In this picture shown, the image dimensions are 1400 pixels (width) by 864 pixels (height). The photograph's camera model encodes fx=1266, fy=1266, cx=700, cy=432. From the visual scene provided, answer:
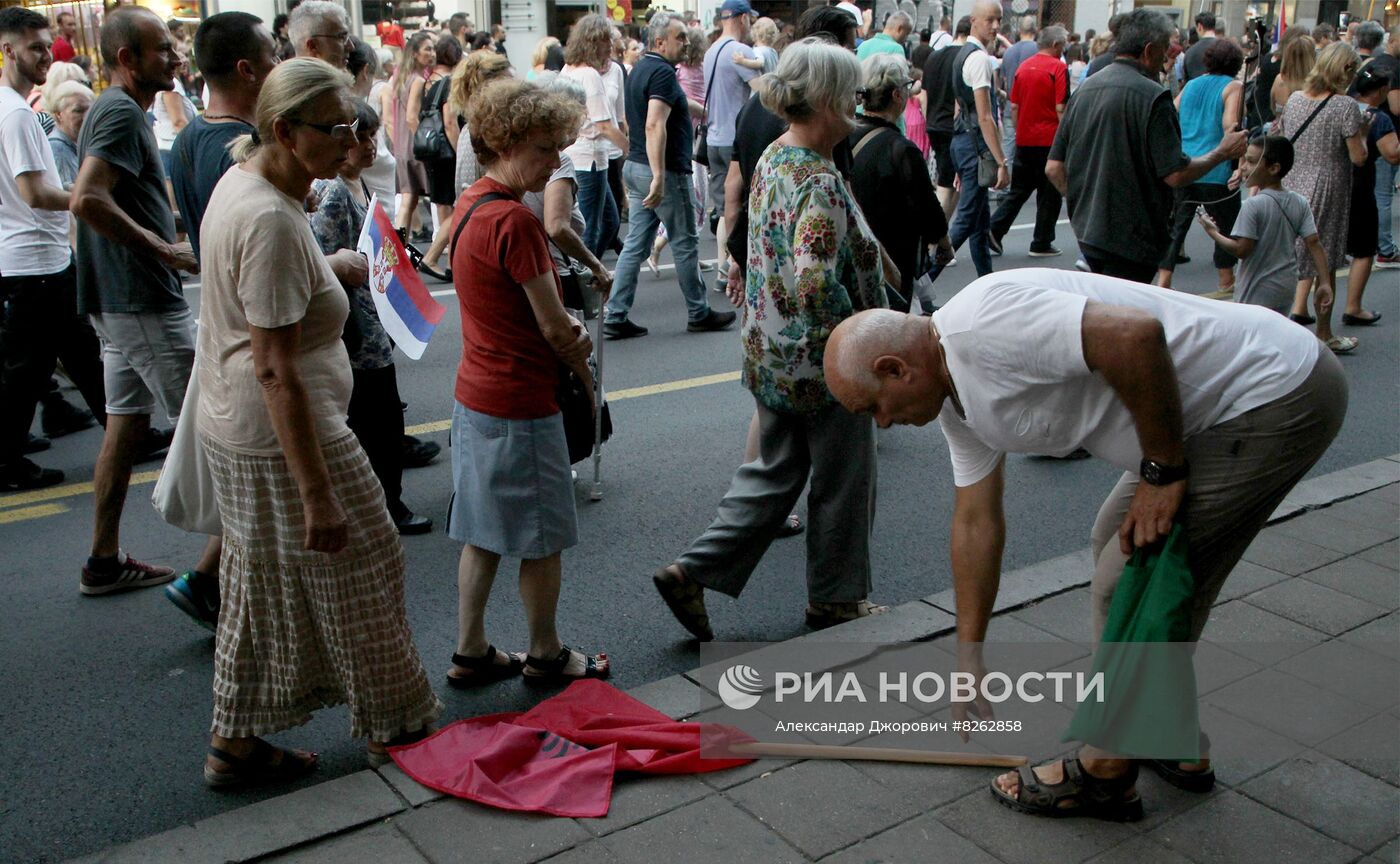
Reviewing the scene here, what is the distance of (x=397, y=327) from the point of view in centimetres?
435

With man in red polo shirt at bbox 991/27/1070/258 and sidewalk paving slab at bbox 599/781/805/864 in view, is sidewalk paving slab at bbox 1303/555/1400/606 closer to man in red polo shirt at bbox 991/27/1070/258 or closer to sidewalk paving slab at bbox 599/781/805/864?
sidewalk paving slab at bbox 599/781/805/864

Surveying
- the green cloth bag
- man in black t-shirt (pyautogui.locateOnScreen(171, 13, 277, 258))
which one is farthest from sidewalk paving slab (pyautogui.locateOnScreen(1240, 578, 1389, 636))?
man in black t-shirt (pyautogui.locateOnScreen(171, 13, 277, 258))

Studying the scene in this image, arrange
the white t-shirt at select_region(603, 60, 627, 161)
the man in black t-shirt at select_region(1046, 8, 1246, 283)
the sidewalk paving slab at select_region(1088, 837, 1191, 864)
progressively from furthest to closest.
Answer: the white t-shirt at select_region(603, 60, 627, 161), the man in black t-shirt at select_region(1046, 8, 1246, 283), the sidewalk paving slab at select_region(1088, 837, 1191, 864)

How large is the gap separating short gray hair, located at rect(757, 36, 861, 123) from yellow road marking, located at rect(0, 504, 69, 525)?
11.9 ft

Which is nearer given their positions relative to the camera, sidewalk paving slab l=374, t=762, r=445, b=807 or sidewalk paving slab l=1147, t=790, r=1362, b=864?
sidewalk paving slab l=1147, t=790, r=1362, b=864

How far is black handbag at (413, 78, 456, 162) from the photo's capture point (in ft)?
32.4

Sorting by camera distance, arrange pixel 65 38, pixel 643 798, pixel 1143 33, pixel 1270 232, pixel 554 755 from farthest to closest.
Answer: pixel 65 38
pixel 1270 232
pixel 1143 33
pixel 554 755
pixel 643 798

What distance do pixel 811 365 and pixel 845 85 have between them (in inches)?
35.2

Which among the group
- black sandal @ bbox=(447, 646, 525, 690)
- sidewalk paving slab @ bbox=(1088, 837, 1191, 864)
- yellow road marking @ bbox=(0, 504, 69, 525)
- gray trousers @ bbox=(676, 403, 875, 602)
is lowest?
yellow road marking @ bbox=(0, 504, 69, 525)

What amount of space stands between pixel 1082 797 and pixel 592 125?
6.73 metres

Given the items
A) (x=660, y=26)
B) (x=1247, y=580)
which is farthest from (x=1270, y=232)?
(x=660, y=26)

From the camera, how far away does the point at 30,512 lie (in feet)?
18.1

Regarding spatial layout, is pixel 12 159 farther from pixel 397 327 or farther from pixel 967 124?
pixel 967 124

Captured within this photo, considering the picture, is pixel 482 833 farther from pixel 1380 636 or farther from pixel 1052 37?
pixel 1052 37
